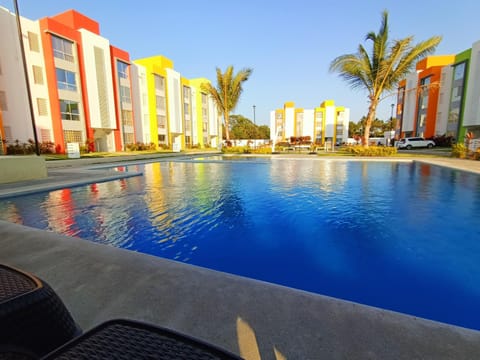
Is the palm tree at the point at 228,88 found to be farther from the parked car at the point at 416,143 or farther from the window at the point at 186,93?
the parked car at the point at 416,143

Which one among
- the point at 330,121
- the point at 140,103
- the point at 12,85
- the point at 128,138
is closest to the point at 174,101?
the point at 140,103

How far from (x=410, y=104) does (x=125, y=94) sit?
41247mm

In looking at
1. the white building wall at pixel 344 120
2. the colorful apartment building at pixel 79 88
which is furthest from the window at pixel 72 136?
the white building wall at pixel 344 120

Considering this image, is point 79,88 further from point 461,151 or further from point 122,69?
point 461,151

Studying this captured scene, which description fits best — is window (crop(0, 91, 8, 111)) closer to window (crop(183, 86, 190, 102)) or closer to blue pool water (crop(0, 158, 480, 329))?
blue pool water (crop(0, 158, 480, 329))

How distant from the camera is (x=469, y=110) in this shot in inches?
990

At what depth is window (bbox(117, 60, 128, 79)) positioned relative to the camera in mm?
28812

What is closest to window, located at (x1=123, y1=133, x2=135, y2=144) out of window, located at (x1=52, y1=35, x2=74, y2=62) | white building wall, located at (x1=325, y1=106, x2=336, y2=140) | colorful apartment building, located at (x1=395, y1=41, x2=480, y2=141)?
window, located at (x1=52, y1=35, x2=74, y2=62)

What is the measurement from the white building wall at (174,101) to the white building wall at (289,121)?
28.3 metres

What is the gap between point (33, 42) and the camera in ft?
69.3

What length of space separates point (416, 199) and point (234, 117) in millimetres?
72528

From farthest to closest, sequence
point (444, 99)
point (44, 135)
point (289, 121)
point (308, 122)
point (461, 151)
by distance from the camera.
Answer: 1. point (289, 121)
2. point (308, 122)
3. point (444, 99)
4. point (44, 135)
5. point (461, 151)

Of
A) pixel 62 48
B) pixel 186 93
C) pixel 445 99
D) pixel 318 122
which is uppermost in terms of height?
pixel 62 48

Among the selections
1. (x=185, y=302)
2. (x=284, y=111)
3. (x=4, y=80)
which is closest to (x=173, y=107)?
(x=4, y=80)
